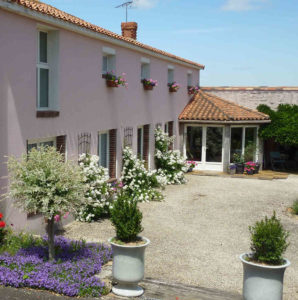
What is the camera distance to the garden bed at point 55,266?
22.1ft

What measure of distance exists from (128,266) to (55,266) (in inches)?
54.3

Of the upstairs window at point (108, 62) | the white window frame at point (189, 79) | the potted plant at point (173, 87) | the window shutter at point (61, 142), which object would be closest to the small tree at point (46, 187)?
the window shutter at point (61, 142)

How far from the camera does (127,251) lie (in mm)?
6594

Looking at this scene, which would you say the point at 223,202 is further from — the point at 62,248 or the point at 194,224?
the point at 62,248

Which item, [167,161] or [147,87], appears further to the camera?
[167,161]

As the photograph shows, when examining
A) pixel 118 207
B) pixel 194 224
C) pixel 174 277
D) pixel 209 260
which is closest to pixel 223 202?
pixel 194 224

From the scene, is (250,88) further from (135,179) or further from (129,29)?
(135,179)

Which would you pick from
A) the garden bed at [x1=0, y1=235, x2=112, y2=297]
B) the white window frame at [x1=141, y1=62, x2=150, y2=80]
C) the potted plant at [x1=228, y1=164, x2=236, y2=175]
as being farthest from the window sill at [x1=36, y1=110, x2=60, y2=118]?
the potted plant at [x1=228, y1=164, x2=236, y2=175]

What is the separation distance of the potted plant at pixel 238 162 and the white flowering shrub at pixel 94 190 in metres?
9.96

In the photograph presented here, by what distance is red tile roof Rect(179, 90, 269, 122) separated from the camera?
2075 cm

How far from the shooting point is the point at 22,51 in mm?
9148

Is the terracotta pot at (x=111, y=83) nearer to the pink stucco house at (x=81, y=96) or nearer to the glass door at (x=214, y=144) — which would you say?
the pink stucco house at (x=81, y=96)

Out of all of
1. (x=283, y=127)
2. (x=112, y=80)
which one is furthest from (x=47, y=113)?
(x=283, y=127)

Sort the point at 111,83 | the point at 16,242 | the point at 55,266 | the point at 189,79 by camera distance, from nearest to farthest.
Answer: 1. the point at 55,266
2. the point at 16,242
3. the point at 111,83
4. the point at 189,79
